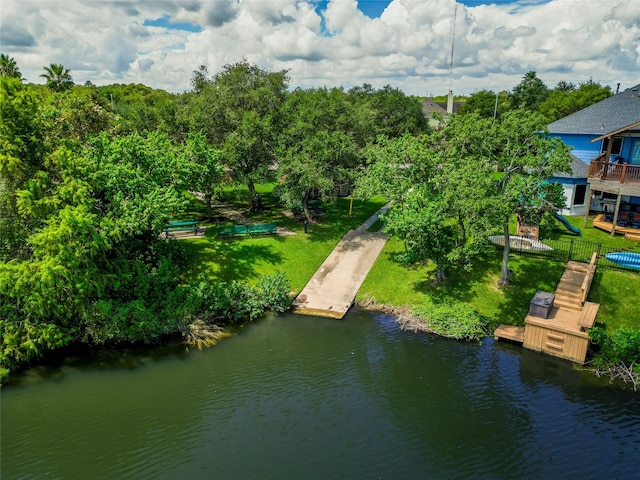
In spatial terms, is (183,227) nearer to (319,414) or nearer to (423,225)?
(423,225)

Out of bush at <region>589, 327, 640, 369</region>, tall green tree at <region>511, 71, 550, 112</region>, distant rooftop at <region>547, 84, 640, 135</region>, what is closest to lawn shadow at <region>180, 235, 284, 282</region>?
bush at <region>589, 327, 640, 369</region>

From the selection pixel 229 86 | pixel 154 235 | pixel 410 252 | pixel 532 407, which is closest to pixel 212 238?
pixel 154 235

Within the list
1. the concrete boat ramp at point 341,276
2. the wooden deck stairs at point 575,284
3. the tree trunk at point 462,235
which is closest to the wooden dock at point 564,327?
the wooden deck stairs at point 575,284

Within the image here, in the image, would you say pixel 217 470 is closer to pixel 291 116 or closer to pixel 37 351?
pixel 37 351

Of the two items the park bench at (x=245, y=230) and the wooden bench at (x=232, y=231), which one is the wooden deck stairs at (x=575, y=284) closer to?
the park bench at (x=245, y=230)

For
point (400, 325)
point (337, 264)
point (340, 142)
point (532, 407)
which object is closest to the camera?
point (532, 407)

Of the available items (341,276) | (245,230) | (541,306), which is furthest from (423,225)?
(245,230)
